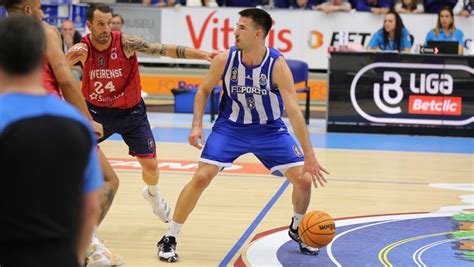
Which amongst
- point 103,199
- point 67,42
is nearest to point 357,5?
point 67,42

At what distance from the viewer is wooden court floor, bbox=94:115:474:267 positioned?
713 cm

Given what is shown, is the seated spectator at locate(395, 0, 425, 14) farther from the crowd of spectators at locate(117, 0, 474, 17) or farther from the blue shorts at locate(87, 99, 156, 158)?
the blue shorts at locate(87, 99, 156, 158)

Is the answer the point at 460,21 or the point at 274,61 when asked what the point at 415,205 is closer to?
the point at 274,61

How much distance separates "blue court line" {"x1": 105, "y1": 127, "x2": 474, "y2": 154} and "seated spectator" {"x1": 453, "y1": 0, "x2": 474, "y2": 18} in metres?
3.74

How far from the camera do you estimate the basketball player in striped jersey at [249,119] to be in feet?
21.6

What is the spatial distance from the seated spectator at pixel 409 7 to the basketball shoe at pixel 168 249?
1160 cm

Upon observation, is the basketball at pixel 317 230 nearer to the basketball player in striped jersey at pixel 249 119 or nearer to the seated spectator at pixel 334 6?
the basketball player in striped jersey at pixel 249 119

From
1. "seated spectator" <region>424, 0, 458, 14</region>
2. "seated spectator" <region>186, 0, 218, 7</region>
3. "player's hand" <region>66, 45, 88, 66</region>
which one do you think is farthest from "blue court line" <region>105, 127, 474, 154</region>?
"player's hand" <region>66, 45, 88, 66</region>

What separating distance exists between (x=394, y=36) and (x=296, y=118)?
27.7 ft

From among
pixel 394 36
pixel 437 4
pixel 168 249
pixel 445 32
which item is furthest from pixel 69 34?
pixel 168 249

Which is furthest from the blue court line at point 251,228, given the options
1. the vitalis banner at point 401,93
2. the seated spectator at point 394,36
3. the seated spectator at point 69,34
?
the seated spectator at point 69,34

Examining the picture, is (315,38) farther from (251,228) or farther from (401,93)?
(251,228)

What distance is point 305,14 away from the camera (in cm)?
1756

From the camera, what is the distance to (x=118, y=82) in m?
7.34
